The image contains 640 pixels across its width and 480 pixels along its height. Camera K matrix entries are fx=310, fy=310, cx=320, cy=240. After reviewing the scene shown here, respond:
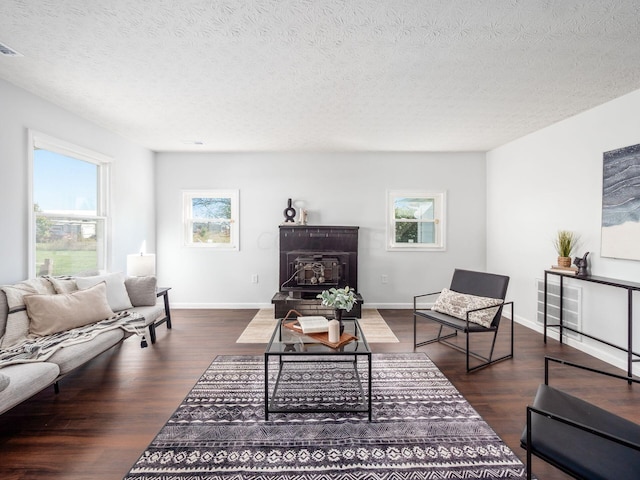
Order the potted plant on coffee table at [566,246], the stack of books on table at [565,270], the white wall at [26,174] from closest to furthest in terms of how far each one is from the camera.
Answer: the white wall at [26,174] < the stack of books on table at [565,270] < the potted plant on coffee table at [566,246]

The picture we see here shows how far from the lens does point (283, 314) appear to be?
454cm

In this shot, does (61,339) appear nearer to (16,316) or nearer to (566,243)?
(16,316)

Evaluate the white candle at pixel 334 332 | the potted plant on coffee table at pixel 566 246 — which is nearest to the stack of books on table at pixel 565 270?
the potted plant on coffee table at pixel 566 246

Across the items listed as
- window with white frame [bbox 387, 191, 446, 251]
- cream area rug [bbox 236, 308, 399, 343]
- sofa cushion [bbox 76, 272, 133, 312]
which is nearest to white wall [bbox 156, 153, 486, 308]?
window with white frame [bbox 387, 191, 446, 251]

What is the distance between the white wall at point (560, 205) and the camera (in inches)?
118

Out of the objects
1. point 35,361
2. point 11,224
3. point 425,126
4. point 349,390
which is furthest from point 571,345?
point 11,224

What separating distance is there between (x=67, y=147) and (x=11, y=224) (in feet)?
3.48

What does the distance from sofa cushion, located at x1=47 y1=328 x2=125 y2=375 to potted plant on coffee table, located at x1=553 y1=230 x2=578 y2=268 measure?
4.55 meters

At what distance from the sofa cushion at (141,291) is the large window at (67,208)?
718 millimetres

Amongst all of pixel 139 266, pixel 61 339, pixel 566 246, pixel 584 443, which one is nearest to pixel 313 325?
pixel 584 443

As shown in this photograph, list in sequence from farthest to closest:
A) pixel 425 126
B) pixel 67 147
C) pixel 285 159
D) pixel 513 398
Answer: pixel 285 159 → pixel 425 126 → pixel 67 147 → pixel 513 398

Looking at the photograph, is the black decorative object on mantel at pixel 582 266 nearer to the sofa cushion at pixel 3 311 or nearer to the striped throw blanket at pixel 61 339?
the striped throw blanket at pixel 61 339

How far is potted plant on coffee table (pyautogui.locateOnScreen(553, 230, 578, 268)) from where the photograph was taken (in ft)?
11.1

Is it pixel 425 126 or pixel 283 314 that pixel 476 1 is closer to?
pixel 425 126
